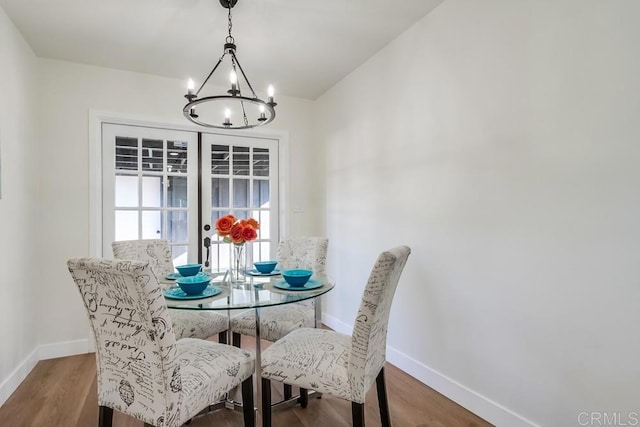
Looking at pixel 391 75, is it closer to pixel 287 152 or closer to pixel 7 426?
pixel 287 152

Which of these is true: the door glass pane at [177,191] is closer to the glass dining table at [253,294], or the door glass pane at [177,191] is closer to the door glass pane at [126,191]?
the door glass pane at [126,191]

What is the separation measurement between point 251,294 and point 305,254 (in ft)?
2.99

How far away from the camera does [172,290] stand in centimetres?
174

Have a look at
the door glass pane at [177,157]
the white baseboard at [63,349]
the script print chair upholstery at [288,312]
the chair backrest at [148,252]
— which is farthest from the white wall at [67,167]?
the script print chair upholstery at [288,312]

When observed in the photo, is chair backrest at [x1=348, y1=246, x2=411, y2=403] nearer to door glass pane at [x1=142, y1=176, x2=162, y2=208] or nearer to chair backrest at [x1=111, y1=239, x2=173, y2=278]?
chair backrest at [x1=111, y1=239, x2=173, y2=278]

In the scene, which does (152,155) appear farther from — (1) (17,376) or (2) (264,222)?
(1) (17,376)

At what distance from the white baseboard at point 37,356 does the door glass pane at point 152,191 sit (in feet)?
4.21

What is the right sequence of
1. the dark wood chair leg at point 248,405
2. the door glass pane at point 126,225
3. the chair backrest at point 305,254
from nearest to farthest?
the dark wood chair leg at point 248,405, the chair backrest at point 305,254, the door glass pane at point 126,225

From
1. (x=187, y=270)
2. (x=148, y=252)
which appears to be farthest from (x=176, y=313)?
(x=148, y=252)

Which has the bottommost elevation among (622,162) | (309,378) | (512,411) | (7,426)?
(7,426)

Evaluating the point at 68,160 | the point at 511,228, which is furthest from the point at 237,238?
the point at 68,160

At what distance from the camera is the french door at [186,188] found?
10.1 feet

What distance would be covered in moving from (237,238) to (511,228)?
1488mm

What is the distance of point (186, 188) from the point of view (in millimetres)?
3334
